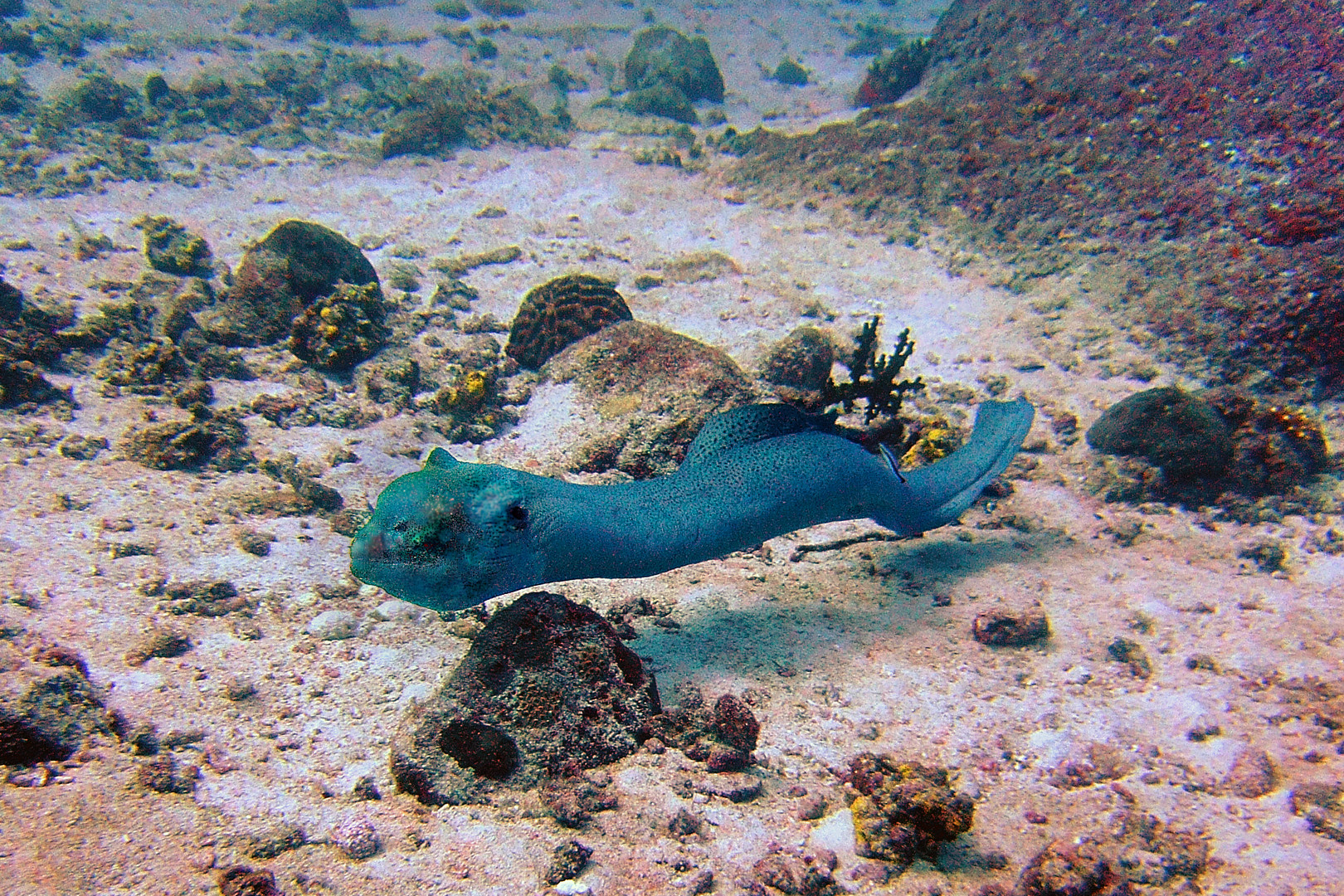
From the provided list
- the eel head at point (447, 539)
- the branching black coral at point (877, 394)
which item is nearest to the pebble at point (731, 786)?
the eel head at point (447, 539)

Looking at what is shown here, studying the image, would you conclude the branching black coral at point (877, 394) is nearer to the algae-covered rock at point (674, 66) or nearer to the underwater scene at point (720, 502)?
the underwater scene at point (720, 502)

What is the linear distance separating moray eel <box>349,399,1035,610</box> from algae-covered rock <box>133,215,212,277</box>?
6.98 m

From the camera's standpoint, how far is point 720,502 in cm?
323

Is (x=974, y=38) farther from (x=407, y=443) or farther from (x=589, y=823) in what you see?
(x=589, y=823)

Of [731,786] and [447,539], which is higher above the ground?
[447,539]

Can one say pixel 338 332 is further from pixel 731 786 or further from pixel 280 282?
pixel 731 786

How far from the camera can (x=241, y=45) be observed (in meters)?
15.8

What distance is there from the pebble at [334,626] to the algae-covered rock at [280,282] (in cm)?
401

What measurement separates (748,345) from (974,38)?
8814 mm

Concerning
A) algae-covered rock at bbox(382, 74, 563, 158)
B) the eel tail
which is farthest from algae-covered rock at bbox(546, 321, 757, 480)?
algae-covered rock at bbox(382, 74, 563, 158)

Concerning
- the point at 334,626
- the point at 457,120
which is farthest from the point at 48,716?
the point at 457,120

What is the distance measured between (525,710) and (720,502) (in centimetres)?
139

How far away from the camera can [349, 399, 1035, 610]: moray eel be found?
8.17 feet

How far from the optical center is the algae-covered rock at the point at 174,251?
24.0 feet
